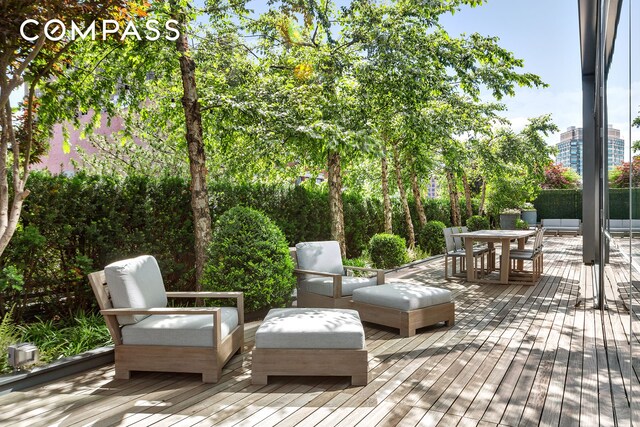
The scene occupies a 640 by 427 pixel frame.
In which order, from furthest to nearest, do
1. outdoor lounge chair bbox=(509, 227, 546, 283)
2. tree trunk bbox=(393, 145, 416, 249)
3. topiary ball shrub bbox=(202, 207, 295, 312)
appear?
tree trunk bbox=(393, 145, 416, 249) < outdoor lounge chair bbox=(509, 227, 546, 283) < topiary ball shrub bbox=(202, 207, 295, 312)

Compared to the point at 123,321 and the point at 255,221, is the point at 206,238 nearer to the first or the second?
the point at 255,221

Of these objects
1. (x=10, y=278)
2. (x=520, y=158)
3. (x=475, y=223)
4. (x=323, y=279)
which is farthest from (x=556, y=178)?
(x=10, y=278)

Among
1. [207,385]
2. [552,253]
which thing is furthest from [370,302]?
[552,253]

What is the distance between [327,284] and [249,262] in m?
0.95

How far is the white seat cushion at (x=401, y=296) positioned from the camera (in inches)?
184

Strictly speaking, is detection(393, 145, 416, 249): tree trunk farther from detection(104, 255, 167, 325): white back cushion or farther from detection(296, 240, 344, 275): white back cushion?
detection(104, 255, 167, 325): white back cushion

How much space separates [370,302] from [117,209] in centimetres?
310

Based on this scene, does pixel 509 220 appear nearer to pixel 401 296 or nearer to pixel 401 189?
pixel 401 189

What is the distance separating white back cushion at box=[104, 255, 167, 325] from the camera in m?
3.43

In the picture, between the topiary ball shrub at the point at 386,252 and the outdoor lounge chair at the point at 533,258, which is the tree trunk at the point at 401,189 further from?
the outdoor lounge chair at the point at 533,258

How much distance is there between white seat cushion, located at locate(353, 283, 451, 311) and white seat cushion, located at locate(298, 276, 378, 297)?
0.73 feet

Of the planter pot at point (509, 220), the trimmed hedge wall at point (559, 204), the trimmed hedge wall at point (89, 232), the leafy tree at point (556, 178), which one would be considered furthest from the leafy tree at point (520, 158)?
the trimmed hedge wall at point (89, 232)

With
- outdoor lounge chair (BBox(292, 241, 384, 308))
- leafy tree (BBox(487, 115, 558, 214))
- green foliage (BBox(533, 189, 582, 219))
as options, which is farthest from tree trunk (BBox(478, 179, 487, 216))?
outdoor lounge chair (BBox(292, 241, 384, 308))

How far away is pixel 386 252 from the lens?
949cm
